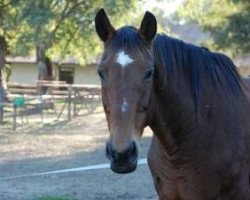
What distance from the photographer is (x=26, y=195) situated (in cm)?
761

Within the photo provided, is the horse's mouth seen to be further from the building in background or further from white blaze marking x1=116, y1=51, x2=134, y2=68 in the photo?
the building in background

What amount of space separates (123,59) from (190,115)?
76 cm

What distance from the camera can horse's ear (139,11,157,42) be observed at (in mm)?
3031

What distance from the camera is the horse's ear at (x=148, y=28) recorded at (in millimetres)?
3031

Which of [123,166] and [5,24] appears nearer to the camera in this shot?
[123,166]

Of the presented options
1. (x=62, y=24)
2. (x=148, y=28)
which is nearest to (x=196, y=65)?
(x=148, y=28)

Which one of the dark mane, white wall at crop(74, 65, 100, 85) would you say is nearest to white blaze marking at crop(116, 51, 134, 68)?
the dark mane

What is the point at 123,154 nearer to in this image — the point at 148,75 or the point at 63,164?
the point at 148,75

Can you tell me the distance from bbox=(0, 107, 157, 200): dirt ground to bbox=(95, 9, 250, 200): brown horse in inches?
156

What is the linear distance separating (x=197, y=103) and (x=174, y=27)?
5124cm

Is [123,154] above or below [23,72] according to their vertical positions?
above

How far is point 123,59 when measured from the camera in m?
2.93

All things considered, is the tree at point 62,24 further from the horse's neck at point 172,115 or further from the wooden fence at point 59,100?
the horse's neck at point 172,115

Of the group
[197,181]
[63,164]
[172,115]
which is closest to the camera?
[172,115]
